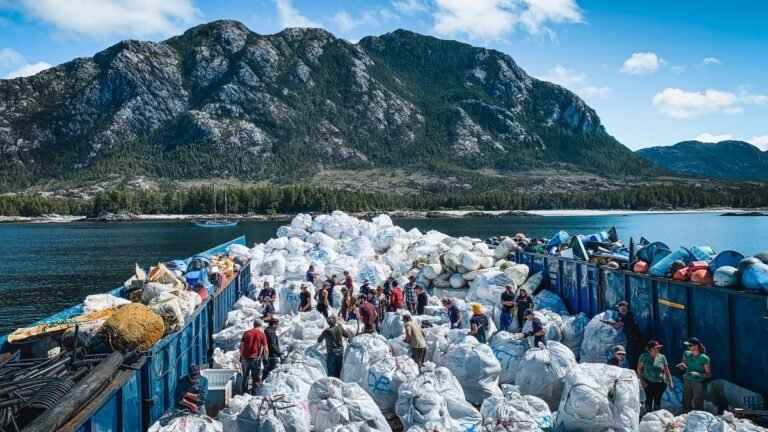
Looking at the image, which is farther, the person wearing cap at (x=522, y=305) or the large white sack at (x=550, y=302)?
the large white sack at (x=550, y=302)

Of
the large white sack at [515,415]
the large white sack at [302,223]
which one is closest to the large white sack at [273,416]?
the large white sack at [515,415]

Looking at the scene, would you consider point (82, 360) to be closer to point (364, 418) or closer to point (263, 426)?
point (263, 426)

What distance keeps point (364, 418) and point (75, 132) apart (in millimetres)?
189183

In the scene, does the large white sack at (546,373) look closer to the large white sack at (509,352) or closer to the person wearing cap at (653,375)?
the large white sack at (509,352)

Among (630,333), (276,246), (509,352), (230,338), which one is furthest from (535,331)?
(276,246)

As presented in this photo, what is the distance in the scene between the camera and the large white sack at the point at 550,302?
1316 centimetres

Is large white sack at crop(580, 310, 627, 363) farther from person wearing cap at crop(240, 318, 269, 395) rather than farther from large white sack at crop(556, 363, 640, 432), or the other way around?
person wearing cap at crop(240, 318, 269, 395)

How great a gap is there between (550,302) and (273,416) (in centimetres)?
894

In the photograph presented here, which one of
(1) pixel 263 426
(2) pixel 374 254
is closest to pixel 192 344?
(1) pixel 263 426

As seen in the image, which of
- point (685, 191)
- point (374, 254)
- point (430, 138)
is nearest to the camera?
point (374, 254)

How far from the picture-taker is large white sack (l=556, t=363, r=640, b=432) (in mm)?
6379

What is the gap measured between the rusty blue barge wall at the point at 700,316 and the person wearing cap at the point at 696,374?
670mm

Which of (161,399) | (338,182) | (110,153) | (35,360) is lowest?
(161,399)

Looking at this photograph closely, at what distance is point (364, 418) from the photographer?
637cm
